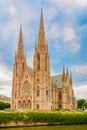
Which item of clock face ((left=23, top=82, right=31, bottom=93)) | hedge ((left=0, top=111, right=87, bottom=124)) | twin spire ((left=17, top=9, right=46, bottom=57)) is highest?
twin spire ((left=17, top=9, right=46, bottom=57))

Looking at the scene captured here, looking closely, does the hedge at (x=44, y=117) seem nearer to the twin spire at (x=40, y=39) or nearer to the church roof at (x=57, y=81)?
the twin spire at (x=40, y=39)

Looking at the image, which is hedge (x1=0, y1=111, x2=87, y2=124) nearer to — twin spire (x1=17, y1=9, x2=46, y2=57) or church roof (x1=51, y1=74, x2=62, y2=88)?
twin spire (x1=17, y1=9, x2=46, y2=57)

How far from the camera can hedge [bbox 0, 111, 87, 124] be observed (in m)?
52.9

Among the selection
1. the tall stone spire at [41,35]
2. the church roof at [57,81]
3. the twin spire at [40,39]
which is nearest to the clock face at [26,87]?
the church roof at [57,81]

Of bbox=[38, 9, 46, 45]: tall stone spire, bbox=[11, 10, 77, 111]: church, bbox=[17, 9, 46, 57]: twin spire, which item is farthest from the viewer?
bbox=[17, 9, 46, 57]: twin spire

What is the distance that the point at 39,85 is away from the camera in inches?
3693

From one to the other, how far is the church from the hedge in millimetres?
30649

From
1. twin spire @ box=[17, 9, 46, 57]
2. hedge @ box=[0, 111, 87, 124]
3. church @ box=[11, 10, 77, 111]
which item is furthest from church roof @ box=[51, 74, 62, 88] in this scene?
hedge @ box=[0, 111, 87, 124]

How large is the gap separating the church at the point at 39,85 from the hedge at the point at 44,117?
30649 mm

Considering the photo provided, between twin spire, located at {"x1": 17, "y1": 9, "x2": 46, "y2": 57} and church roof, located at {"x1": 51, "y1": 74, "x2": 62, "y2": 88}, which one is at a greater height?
twin spire, located at {"x1": 17, "y1": 9, "x2": 46, "y2": 57}

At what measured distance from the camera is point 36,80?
9500cm

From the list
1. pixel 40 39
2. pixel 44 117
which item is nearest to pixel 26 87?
pixel 40 39

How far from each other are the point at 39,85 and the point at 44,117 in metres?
37.1

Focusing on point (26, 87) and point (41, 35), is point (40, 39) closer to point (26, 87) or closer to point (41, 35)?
point (41, 35)
